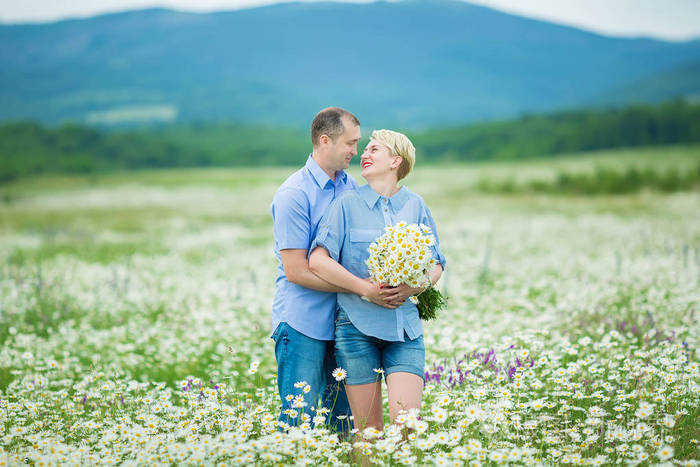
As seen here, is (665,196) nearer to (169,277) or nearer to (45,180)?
(169,277)

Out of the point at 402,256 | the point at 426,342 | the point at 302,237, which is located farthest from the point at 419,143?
the point at 402,256

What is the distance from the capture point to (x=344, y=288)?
4.58 meters

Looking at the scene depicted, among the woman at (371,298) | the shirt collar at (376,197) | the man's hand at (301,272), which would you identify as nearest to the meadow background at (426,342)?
the woman at (371,298)

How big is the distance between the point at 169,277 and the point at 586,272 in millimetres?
8968

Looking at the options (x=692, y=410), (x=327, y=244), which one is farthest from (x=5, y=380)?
(x=692, y=410)

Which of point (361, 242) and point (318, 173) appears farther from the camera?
point (318, 173)

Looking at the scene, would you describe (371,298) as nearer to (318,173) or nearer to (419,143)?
(318,173)

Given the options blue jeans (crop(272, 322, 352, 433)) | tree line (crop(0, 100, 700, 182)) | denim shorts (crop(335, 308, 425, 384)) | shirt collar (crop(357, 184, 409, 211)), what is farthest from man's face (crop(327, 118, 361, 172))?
tree line (crop(0, 100, 700, 182))

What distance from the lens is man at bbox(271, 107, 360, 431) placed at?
4.79m

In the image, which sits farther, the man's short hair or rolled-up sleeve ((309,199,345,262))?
the man's short hair

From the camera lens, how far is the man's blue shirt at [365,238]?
4.66 m

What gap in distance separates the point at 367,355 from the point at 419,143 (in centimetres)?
11977

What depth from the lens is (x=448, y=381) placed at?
235 inches

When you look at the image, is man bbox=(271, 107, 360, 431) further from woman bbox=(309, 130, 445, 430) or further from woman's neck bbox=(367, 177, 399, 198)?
woman's neck bbox=(367, 177, 399, 198)
